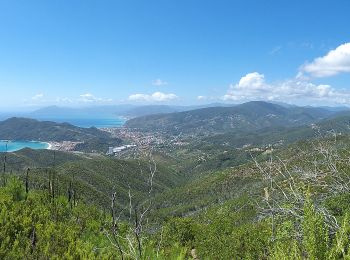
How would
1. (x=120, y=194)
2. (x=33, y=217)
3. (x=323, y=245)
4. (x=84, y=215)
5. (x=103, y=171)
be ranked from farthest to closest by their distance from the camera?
(x=103, y=171) → (x=120, y=194) → (x=84, y=215) → (x=33, y=217) → (x=323, y=245)

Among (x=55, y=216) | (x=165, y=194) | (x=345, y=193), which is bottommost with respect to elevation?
(x=165, y=194)

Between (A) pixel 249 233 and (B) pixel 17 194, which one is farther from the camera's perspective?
(B) pixel 17 194

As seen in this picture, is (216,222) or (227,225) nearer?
(227,225)

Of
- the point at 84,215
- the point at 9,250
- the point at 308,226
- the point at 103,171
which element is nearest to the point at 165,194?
the point at 103,171

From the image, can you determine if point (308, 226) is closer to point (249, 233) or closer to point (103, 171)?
point (249, 233)

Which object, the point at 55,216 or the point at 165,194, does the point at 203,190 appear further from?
the point at 55,216

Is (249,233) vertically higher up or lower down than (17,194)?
lower down

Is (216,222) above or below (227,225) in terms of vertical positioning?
above

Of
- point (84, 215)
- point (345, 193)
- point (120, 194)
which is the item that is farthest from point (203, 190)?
point (345, 193)

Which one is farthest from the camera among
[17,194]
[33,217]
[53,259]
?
[17,194]
